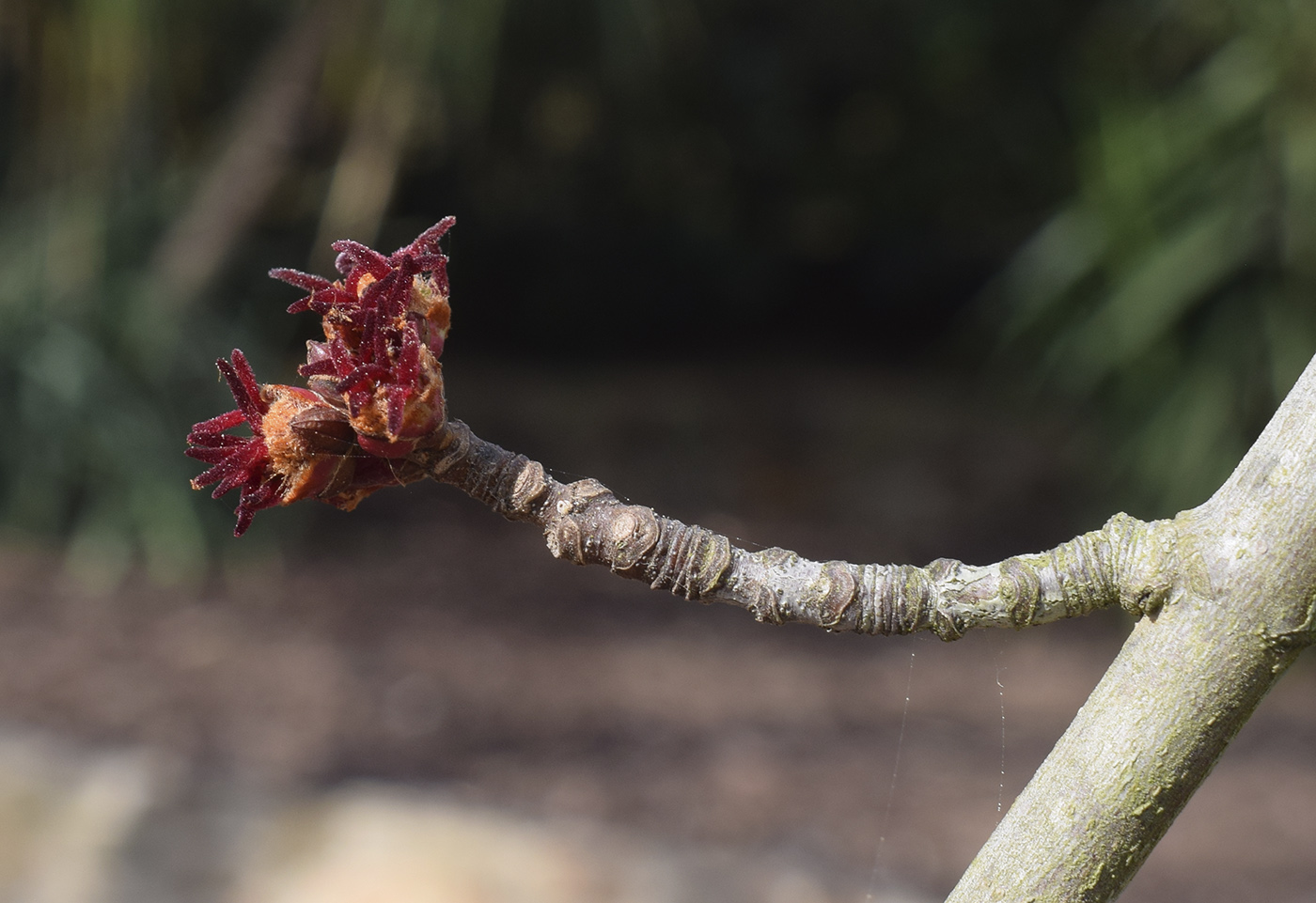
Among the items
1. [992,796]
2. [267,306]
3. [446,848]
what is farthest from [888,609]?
[267,306]

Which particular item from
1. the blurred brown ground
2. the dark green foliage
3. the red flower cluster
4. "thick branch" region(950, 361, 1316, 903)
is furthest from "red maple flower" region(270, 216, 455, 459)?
the dark green foliage

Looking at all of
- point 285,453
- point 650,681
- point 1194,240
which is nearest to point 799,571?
point 285,453

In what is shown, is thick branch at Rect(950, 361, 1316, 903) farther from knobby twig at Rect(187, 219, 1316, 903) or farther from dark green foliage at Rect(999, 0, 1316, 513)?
dark green foliage at Rect(999, 0, 1316, 513)

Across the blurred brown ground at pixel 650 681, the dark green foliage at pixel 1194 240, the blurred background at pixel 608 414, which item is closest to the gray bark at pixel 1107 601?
the blurred background at pixel 608 414

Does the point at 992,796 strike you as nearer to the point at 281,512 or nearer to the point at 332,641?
the point at 332,641

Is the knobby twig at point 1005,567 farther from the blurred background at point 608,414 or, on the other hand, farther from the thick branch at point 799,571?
the blurred background at point 608,414
